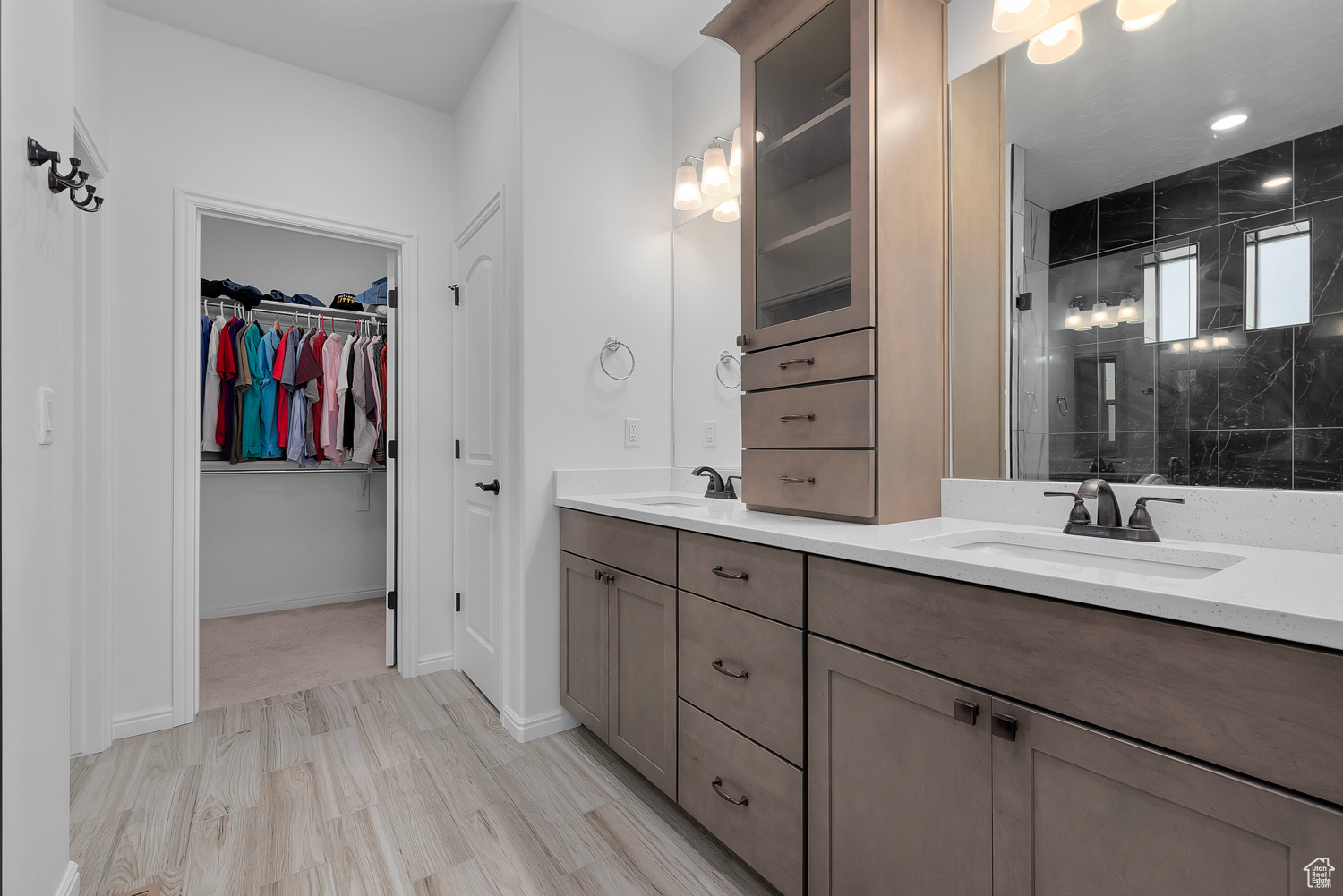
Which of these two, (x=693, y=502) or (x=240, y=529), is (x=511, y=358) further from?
(x=240, y=529)

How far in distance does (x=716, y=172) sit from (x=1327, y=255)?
1.73 meters

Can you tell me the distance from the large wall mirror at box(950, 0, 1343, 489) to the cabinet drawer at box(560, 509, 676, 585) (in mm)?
821

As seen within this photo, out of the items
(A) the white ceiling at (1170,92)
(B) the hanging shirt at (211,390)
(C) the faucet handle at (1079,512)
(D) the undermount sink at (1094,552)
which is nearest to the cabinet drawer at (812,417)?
(D) the undermount sink at (1094,552)

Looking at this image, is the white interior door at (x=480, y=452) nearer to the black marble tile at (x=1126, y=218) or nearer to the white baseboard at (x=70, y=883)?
the white baseboard at (x=70, y=883)

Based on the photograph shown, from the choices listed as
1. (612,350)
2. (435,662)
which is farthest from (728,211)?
(435,662)

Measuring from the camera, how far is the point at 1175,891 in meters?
0.75

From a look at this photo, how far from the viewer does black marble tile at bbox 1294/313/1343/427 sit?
40.6 inches

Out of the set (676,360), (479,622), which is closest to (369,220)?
(676,360)

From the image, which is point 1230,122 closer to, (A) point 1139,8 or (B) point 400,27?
(A) point 1139,8

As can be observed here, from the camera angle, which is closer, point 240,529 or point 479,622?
point 479,622

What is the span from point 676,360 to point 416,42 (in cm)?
168

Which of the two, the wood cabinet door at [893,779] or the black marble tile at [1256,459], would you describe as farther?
the black marble tile at [1256,459]

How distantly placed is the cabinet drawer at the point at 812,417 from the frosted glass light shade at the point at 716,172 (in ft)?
3.15

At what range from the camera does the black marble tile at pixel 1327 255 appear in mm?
1030
